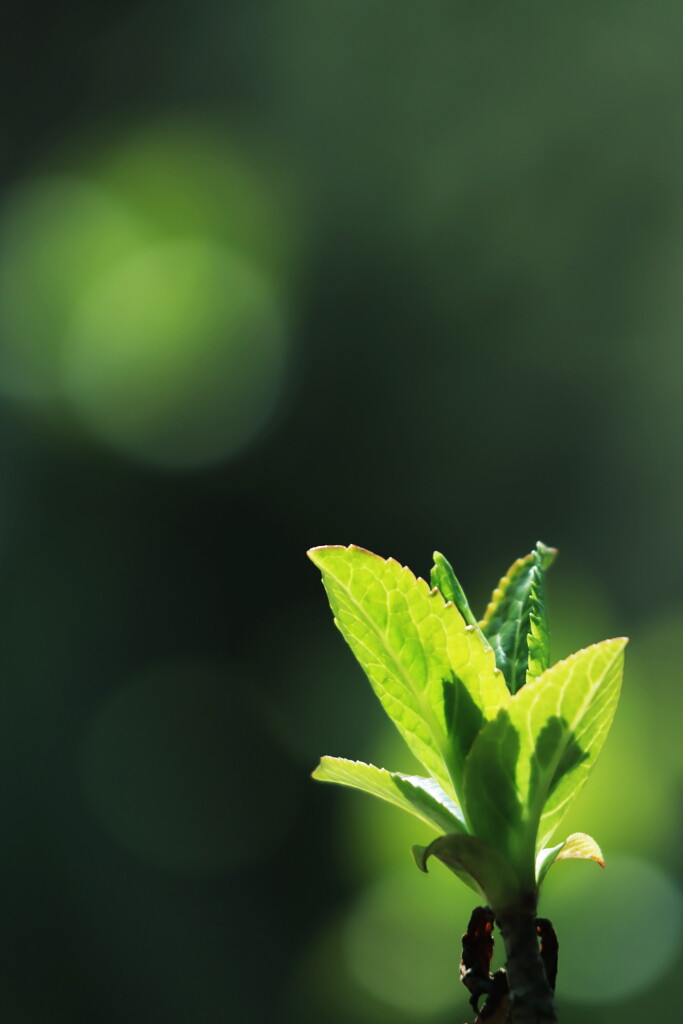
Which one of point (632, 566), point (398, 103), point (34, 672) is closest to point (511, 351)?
point (632, 566)

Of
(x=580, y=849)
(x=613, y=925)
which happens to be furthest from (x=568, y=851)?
(x=613, y=925)

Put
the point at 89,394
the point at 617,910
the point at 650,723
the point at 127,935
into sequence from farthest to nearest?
the point at 89,394, the point at 127,935, the point at 650,723, the point at 617,910

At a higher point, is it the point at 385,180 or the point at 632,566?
the point at 385,180

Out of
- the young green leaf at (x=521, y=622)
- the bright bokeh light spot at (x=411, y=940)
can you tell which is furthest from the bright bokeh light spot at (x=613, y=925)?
the young green leaf at (x=521, y=622)

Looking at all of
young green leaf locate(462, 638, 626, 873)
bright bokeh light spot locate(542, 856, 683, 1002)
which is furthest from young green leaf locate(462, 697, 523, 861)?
bright bokeh light spot locate(542, 856, 683, 1002)

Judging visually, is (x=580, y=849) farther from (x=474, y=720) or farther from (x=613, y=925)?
(x=613, y=925)

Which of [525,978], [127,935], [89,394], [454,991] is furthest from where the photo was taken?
[89,394]

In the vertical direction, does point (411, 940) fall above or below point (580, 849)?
below

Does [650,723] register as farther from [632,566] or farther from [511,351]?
[511,351]
